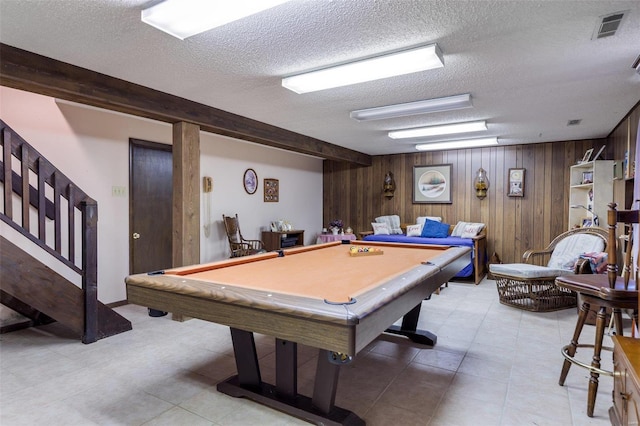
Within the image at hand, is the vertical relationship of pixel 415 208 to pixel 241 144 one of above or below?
below

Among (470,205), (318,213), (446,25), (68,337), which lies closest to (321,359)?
(446,25)

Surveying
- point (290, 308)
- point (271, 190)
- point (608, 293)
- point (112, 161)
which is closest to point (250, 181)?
point (271, 190)

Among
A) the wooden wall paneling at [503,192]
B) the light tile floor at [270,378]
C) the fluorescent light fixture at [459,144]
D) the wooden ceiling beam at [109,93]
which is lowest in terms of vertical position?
the light tile floor at [270,378]

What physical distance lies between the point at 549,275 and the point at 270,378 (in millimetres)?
3378

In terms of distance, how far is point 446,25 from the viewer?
82.6 inches

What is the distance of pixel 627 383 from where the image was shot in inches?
60.4

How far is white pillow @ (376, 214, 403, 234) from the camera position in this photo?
683cm

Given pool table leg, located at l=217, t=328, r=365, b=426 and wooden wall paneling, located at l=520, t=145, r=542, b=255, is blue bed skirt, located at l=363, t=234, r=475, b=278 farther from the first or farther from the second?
pool table leg, located at l=217, t=328, r=365, b=426

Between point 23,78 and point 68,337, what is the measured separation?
227 cm

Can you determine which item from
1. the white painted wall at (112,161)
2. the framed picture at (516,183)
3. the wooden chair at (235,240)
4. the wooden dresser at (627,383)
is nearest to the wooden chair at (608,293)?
the wooden dresser at (627,383)

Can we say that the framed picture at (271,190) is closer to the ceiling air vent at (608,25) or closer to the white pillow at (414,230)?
the white pillow at (414,230)

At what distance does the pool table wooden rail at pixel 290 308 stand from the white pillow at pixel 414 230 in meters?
4.59

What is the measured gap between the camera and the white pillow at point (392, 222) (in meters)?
6.83

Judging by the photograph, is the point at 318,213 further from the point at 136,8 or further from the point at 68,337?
the point at 136,8
